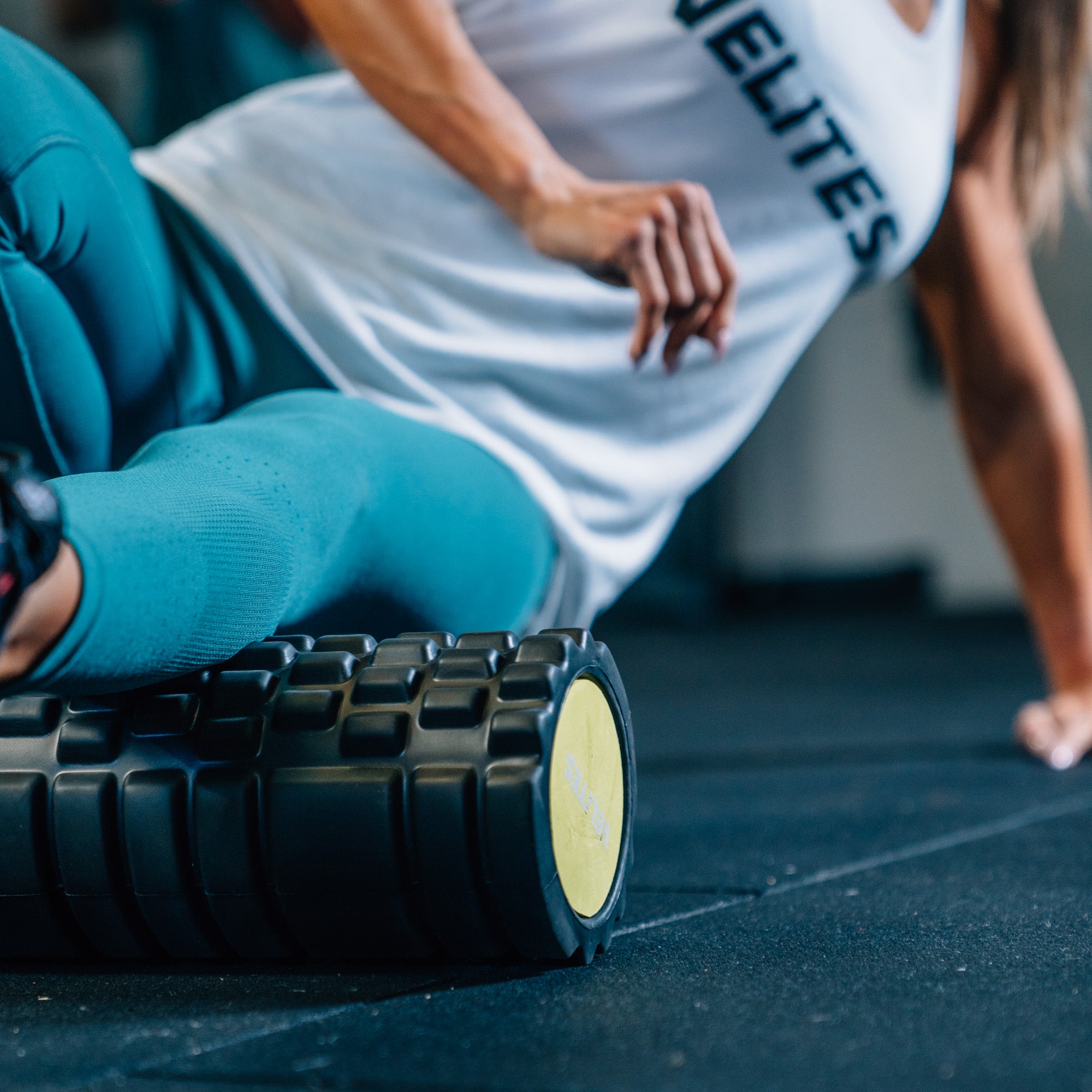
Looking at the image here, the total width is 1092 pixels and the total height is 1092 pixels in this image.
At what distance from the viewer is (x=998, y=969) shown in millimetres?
564

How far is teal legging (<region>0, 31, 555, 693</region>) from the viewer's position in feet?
1.77

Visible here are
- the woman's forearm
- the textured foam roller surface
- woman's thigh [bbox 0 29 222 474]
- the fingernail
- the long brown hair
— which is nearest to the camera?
the textured foam roller surface

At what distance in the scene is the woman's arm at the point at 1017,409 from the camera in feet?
4.37

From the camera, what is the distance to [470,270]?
2.99ft

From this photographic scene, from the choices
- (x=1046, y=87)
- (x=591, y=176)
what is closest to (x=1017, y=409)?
(x=1046, y=87)

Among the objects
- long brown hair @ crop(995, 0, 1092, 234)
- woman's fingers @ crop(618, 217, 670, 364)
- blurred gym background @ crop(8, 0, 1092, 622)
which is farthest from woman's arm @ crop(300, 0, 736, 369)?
blurred gym background @ crop(8, 0, 1092, 622)

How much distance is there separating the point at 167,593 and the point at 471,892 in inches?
6.8

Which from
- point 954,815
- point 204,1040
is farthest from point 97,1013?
point 954,815

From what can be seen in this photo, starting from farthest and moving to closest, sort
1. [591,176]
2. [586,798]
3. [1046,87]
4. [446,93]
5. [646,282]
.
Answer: [1046,87] < [591,176] < [446,93] < [646,282] < [586,798]

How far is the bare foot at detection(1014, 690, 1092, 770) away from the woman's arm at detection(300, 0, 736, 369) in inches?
29.8

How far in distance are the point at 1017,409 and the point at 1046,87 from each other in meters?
0.32

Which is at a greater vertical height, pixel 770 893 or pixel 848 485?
pixel 770 893

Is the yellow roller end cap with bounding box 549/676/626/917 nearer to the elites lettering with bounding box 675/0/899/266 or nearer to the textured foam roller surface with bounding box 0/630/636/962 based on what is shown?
the textured foam roller surface with bounding box 0/630/636/962

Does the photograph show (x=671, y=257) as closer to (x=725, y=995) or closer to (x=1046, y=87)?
(x=725, y=995)
